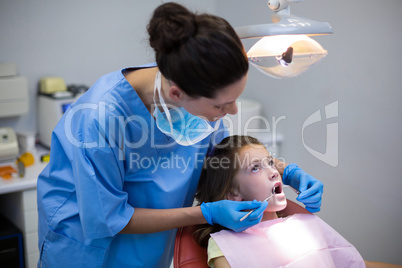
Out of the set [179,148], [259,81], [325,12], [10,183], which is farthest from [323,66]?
[10,183]

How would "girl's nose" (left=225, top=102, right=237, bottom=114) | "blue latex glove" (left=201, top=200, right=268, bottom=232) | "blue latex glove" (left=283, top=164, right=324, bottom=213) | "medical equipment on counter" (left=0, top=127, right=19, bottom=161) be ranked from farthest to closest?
"medical equipment on counter" (left=0, top=127, right=19, bottom=161) → "blue latex glove" (left=283, top=164, right=324, bottom=213) → "blue latex glove" (left=201, top=200, right=268, bottom=232) → "girl's nose" (left=225, top=102, right=237, bottom=114)

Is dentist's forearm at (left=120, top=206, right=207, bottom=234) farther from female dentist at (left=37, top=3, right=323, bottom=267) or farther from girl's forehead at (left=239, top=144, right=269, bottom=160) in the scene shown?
girl's forehead at (left=239, top=144, right=269, bottom=160)

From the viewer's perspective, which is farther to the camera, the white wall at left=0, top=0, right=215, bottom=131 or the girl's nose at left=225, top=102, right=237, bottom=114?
the white wall at left=0, top=0, right=215, bottom=131

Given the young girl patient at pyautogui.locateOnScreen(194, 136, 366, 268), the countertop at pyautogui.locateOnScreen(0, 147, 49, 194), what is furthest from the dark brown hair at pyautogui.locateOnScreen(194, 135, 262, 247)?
the countertop at pyautogui.locateOnScreen(0, 147, 49, 194)

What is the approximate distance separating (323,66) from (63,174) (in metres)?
1.50

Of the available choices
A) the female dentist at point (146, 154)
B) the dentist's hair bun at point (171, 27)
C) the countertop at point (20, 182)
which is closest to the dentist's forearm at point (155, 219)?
the female dentist at point (146, 154)

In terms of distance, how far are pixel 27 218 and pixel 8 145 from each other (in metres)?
0.39

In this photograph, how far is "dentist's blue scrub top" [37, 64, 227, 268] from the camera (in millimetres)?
1203

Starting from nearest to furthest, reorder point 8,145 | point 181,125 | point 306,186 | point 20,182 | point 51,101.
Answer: point 181,125 → point 306,186 → point 20,182 → point 8,145 → point 51,101

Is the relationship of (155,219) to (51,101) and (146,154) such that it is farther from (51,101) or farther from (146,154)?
(51,101)

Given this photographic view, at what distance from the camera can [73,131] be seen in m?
1.24

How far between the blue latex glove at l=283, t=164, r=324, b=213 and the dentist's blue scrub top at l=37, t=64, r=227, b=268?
0.32 m

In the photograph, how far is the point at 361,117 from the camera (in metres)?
2.12

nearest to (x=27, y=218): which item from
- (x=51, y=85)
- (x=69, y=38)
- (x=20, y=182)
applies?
(x=20, y=182)
